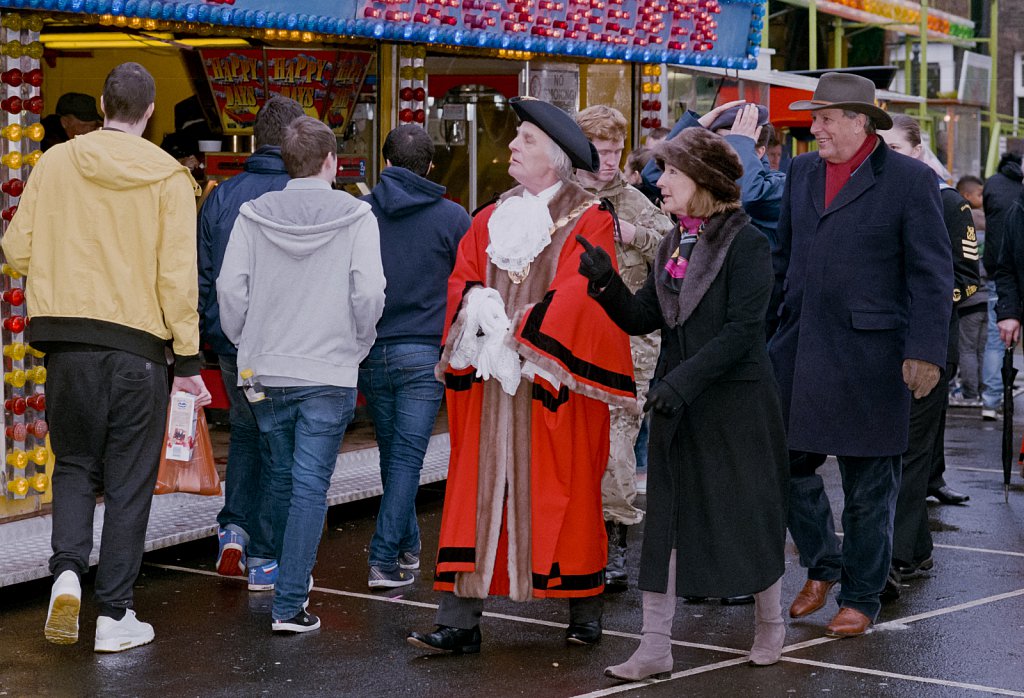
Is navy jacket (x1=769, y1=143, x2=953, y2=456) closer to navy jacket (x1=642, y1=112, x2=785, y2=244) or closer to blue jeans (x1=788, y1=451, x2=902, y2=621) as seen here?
blue jeans (x1=788, y1=451, x2=902, y2=621)

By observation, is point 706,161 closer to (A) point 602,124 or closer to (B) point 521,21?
(A) point 602,124

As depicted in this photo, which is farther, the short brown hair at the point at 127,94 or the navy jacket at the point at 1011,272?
the navy jacket at the point at 1011,272

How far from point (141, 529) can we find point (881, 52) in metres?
21.3

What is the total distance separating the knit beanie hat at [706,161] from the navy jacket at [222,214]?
6.47 feet

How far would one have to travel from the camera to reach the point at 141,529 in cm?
582

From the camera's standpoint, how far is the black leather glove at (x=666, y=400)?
527 centimetres

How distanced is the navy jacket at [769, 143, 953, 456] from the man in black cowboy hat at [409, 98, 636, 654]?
79 cm

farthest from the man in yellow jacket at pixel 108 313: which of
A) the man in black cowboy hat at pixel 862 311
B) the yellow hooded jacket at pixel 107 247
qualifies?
the man in black cowboy hat at pixel 862 311

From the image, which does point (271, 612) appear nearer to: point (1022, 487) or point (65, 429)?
point (65, 429)

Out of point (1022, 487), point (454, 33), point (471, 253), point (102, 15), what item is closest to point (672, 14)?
point (454, 33)

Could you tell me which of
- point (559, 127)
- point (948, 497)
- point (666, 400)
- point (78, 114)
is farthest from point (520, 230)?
point (948, 497)

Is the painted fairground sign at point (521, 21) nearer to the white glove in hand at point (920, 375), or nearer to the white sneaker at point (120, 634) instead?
the white sneaker at point (120, 634)

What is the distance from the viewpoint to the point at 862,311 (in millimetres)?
5906

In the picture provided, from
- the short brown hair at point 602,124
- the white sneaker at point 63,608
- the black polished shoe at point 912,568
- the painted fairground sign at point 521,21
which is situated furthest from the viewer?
the painted fairground sign at point 521,21
